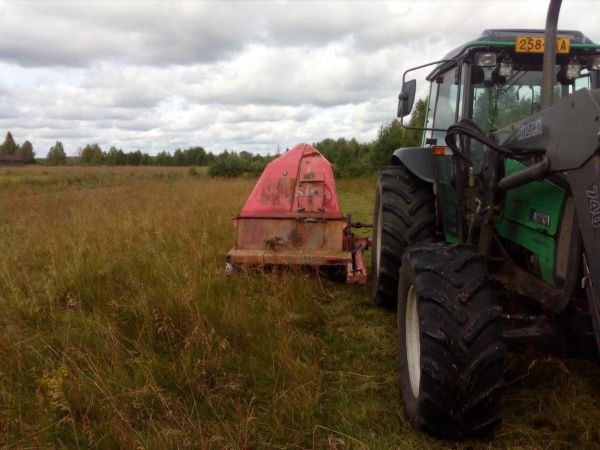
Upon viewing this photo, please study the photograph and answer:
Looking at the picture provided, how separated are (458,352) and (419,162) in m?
2.43

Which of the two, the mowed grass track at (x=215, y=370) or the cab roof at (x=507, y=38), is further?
the cab roof at (x=507, y=38)

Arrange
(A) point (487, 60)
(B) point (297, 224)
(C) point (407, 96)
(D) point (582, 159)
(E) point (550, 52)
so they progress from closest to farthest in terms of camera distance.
Result: (D) point (582, 159) < (E) point (550, 52) < (A) point (487, 60) < (C) point (407, 96) < (B) point (297, 224)

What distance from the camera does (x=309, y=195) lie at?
546 centimetres

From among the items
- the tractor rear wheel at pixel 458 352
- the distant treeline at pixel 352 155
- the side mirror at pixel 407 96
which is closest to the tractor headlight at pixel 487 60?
the side mirror at pixel 407 96

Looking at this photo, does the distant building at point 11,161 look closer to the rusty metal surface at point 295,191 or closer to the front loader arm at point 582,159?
the rusty metal surface at point 295,191

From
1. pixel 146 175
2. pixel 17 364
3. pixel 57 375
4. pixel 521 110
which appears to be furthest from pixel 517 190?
pixel 146 175

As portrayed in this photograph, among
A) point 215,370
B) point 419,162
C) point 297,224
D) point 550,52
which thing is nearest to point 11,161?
point 297,224

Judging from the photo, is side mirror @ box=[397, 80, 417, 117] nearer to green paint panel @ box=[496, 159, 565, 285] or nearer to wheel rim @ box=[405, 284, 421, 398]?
green paint panel @ box=[496, 159, 565, 285]

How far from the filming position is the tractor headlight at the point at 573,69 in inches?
147

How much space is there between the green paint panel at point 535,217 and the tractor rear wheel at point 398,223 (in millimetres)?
Answer: 1200

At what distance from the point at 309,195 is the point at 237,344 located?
2.42 meters

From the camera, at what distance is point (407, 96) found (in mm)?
3951

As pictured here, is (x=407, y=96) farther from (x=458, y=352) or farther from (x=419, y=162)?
(x=458, y=352)

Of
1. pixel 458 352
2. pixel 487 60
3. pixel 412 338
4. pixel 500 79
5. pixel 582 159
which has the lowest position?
pixel 412 338
